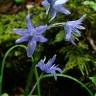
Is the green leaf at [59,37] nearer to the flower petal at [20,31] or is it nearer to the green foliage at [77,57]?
the green foliage at [77,57]

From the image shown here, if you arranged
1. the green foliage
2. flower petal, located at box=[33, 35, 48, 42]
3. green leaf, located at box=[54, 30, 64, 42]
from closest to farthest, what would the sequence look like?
flower petal, located at box=[33, 35, 48, 42] → the green foliage → green leaf, located at box=[54, 30, 64, 42]

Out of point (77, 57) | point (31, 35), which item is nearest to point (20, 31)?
point (31, 35)

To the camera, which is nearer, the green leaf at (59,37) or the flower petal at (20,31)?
the flower petal at (20,31)

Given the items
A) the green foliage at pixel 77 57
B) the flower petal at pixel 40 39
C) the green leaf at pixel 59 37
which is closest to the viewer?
the flower petal at pixel 40 39

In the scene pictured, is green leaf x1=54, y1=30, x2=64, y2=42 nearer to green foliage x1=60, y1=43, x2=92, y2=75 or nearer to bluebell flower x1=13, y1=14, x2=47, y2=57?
green foliage x1=60, y1=43, x2=92, y2=75

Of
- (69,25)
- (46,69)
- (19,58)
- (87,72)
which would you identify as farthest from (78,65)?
(69,25)

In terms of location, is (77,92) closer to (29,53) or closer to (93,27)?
(93,27)

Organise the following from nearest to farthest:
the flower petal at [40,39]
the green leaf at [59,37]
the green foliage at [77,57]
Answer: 1. the flower petal at [40,39]
2. the green foliage at [77,57]
3. the green leaf at [59,37]

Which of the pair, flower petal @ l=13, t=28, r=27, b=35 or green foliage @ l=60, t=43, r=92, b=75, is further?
green foliage @ l=60, t=43, r=92, b=75

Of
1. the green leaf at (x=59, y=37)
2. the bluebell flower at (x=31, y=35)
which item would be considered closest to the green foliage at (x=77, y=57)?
the green leaf at (x=59, y=37)

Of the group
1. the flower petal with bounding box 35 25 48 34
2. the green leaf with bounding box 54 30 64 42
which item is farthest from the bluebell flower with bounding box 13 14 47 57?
the green leaf with bounding box 54 30 64 42

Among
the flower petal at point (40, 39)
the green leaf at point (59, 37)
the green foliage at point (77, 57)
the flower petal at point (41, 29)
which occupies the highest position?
the flower petal at point (41, 29)

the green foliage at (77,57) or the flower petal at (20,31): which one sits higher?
the flower petal at (20,31)
